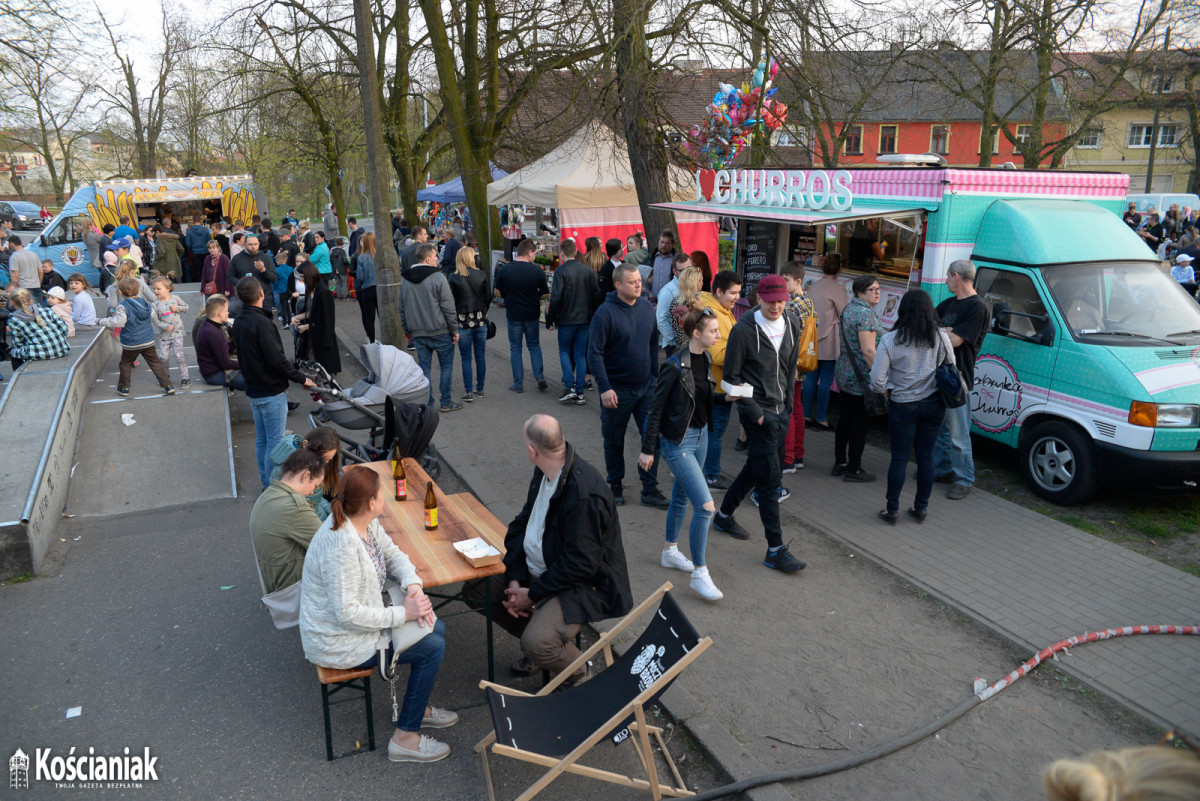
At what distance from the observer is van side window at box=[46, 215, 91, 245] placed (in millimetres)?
21297

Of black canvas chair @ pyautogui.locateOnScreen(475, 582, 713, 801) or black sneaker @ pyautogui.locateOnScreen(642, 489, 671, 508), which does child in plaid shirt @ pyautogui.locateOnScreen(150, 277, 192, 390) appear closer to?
black sneaker @ pyautogui.locateOnScreen(642, 489, 671, 508)

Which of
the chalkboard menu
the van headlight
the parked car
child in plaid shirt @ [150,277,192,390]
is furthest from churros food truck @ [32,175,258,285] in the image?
the van headlight

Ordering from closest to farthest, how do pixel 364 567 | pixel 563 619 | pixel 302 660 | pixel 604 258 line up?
pixel 364 567
pixel 563 619
pixel 302 660
pixel 604 258

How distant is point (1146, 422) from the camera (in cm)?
594

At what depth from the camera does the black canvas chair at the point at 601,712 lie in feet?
10.9

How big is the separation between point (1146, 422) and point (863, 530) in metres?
2.22

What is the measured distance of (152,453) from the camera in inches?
317

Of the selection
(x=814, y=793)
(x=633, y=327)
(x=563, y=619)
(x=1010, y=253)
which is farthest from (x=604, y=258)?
(x=814, y=793)

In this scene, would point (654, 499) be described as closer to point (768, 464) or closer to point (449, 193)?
point (768, 464)

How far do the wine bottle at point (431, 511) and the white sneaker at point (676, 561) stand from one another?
Answer: 5.84 ft

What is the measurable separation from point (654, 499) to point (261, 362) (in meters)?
3.64

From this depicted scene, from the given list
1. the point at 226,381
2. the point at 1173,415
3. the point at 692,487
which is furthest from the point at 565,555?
the point at 226,381

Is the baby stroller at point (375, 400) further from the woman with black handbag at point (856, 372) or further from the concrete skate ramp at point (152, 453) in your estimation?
the woman with black handbag at point (856, 372)

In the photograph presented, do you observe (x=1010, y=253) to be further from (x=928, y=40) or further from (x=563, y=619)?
(x=928, y=40)
